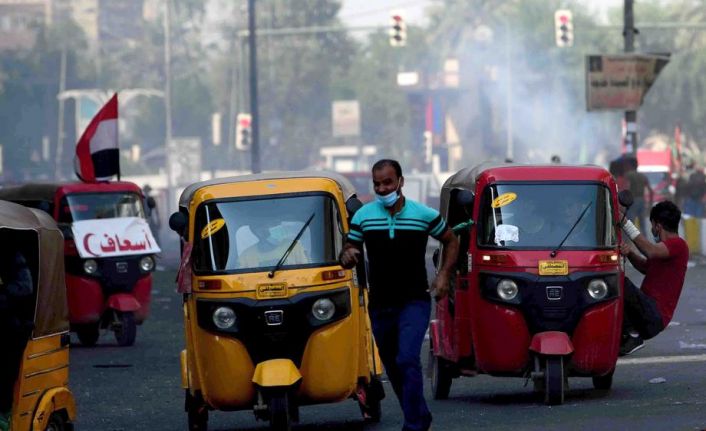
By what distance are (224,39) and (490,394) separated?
4469 inches

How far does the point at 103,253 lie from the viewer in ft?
68.8

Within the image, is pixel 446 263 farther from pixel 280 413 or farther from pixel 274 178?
pixel 274 178

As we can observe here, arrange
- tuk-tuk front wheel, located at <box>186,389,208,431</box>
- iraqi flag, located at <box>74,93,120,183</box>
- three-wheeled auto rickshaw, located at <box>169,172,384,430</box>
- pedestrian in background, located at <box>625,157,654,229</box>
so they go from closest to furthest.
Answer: three-wheeled auto rickshaw, located at <box>169,172,384,430</box>, tuk-tuk front wheel, located at <box>186,389,208,431</box>, iraqi flag, located at <box>74,93,120,183</box>, pedestrian in background, located at <box>625,157,654,229</box>

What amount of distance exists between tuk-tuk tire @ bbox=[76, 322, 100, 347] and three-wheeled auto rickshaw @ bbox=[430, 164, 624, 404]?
27.4ft

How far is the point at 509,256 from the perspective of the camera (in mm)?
13430

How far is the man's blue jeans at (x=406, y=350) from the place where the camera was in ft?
35.2

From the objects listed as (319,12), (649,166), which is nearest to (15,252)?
(649,166)

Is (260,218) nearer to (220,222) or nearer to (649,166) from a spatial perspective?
(220,222)

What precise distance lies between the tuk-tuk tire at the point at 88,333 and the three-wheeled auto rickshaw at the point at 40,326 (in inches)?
387

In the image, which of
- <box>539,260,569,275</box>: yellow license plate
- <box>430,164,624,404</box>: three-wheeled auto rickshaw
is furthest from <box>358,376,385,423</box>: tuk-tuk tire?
<box>539,260,569,275</box>: yellow license plate

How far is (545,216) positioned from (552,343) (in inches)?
39.1

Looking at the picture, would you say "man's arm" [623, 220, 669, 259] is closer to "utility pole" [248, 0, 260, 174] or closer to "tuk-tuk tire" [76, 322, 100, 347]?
"tuk-tuk tire" [76, 322, 100, 347]

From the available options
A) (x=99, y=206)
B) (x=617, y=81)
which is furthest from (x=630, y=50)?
(x=99, y=206)

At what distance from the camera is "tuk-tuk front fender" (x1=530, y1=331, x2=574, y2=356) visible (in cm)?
1310
